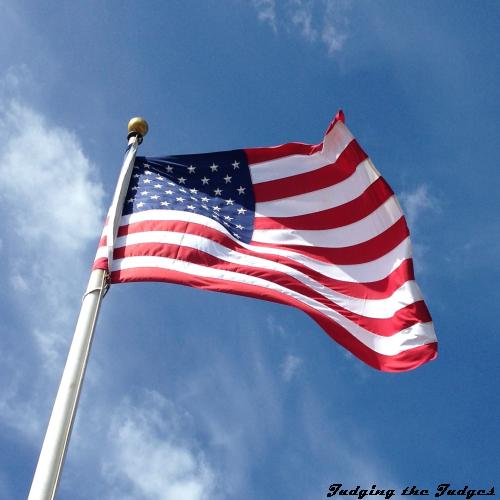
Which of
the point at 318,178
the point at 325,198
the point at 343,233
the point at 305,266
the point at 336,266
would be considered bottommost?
the point at 305,266

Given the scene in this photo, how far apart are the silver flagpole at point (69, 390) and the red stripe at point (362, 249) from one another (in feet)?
9.51

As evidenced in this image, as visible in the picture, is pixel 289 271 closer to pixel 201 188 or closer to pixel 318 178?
pixel 201 188

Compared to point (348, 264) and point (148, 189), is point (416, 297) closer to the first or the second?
point (348, 264)

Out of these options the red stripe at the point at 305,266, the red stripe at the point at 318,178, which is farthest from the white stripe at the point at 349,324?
the red stripe at the point at 318,178

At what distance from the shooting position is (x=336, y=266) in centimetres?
1201

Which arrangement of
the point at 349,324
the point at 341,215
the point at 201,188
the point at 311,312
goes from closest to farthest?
the point at 311,312
the point at 349,324
the point at 201,188
the point at 341,215

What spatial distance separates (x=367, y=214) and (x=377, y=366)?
2997 millimetres

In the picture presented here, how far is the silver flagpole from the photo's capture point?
730 cm

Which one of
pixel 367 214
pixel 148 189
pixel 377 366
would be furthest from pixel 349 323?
pixel 148 189

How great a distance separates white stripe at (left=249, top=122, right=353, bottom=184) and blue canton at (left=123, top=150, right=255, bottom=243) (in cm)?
44

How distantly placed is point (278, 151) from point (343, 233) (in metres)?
1.94

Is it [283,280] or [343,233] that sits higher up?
[343,233]

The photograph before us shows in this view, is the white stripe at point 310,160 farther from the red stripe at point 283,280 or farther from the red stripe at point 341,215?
the red stripe at point 283,280

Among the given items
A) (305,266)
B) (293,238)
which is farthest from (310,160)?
(305,266)
